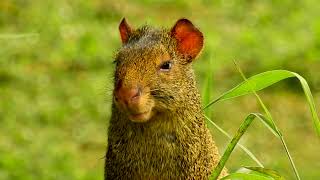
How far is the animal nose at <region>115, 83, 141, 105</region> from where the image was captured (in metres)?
4.56

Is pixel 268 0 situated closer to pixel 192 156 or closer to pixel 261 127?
pixel 261 127

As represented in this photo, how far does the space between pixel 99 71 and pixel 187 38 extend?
19.2 feet

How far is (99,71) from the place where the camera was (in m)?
11.1

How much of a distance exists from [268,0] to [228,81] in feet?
9.29

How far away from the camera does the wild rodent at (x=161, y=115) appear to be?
4801 mm

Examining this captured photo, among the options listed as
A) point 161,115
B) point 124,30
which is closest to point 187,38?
point 124,30

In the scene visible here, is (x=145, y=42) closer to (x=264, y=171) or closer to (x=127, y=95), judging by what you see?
(x=127, y=95)

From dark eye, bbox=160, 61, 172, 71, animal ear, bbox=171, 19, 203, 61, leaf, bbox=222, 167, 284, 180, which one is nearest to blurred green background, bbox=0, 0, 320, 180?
animal ear, bbox=171, 19, 203, 61

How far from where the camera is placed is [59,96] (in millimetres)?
10398

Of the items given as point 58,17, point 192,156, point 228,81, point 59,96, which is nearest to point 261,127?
point 228,81

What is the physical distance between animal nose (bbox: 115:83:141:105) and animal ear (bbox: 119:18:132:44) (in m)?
0.64

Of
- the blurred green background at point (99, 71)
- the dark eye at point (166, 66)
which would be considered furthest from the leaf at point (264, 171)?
the blurred green background at point (99, 71)

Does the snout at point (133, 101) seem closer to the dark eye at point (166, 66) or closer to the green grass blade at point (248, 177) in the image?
the dark eye at point (166, 66)

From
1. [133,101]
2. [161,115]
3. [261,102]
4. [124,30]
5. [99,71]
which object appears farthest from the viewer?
[99,71]
